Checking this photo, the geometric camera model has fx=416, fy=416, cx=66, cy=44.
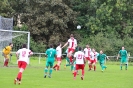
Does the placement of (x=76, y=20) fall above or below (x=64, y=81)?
above

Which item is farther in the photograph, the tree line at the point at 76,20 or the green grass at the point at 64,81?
the tree line at the point at 76,20

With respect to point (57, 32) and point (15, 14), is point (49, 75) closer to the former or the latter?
point (57, 32)

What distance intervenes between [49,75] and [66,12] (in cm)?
4243

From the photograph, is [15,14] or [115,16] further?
[15,14]

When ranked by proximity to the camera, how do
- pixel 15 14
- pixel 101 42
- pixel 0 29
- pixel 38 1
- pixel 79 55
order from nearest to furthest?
1. pixel 79 55
2. pixel 0 29
3. pixel 101 42
4. pixel 38 1
5. pixel 15 14

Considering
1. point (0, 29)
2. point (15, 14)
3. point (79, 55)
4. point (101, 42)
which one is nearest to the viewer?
point (79, 55)

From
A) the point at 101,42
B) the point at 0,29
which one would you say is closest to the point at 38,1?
the point at 101,42

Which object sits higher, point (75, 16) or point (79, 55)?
point (75, 16)

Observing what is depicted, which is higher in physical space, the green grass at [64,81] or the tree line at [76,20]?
the tree line at [76,20]

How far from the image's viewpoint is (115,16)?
67.6 metres

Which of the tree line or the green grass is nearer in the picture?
the green grass

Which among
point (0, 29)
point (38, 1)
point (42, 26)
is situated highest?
point (38, 1)

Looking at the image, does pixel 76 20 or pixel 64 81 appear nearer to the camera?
pixel 64 81

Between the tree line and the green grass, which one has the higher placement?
the tree line
